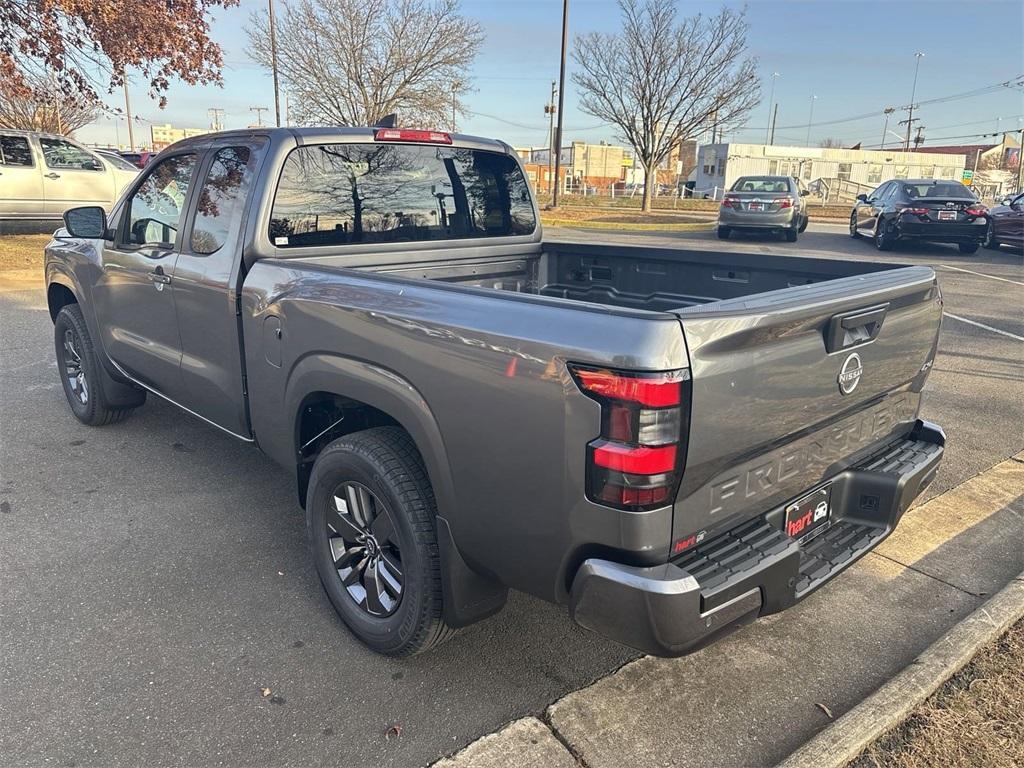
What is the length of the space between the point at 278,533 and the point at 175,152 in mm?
2097

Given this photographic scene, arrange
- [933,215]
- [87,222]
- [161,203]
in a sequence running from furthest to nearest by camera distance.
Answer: [933,215] → [87,222] → [161,203]

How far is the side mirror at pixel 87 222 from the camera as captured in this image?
4383mm

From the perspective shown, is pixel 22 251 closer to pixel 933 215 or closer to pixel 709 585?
pixel 709 585

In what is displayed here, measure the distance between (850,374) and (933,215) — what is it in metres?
15.1

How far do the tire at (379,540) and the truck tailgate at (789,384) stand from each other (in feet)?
3.00

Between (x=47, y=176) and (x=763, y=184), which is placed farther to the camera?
(x=763, y=184)

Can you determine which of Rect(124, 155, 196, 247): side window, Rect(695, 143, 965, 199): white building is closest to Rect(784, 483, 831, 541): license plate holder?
Rect(124, 155, 196, 247): side window

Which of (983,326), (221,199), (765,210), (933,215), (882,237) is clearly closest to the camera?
(221,199)

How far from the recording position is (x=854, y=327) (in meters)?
2.39

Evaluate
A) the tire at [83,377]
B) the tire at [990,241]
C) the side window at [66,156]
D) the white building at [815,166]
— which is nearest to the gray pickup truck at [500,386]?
the tire at [83,377]

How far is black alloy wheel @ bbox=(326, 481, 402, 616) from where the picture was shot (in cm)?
278

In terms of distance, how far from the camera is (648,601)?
1.99m

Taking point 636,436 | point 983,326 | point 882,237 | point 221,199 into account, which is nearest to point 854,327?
point 636,436

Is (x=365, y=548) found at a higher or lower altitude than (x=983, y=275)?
lower
